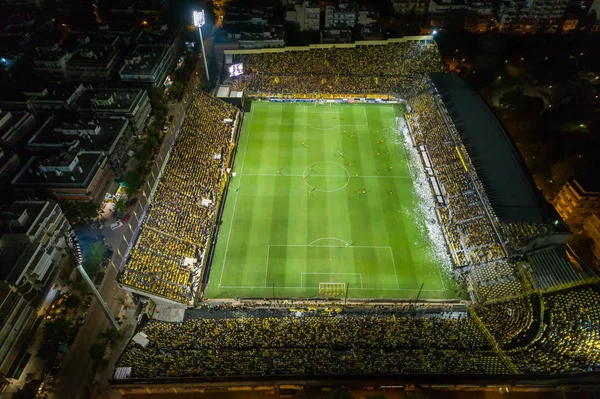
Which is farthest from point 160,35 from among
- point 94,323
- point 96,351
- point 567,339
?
point 567,339

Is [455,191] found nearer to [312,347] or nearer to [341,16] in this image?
[312,347]

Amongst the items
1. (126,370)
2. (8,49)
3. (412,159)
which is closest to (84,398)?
(126,370)

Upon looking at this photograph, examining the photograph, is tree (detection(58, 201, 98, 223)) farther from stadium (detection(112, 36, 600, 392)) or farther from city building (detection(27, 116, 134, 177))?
stadium (detection(112, 36, 600, 392))

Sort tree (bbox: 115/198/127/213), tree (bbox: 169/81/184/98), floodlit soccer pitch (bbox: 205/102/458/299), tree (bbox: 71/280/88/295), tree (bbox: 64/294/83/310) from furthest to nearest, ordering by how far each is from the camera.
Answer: tree (bbox: 169/81/184/98) → tree (bbox: 115/198/127/213) → floodlit soccer pitch (bbox: 205/102/458/299) → tree (bbox: 71/280/88/295) → tree (bbox: 64/294/83/310)

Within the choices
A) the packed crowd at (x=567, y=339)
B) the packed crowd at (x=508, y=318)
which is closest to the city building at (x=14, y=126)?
the packed crowd at (x=508, y=318)

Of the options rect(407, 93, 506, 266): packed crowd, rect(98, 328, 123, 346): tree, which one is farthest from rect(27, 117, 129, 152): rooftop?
rect(407, 93, 506, 266): packed crowd
